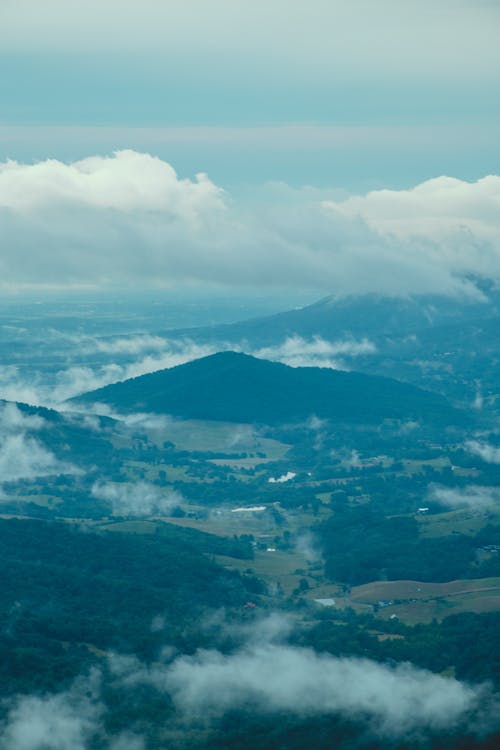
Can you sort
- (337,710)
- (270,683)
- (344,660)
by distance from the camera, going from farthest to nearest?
(344,660), (270,683), (337,710)

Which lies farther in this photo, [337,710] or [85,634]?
[85,634]

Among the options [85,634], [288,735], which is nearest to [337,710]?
[288,735]

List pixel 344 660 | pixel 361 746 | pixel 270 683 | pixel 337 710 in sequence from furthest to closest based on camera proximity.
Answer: pixel 344 660 → pixel 270 683 → pixel 337 710 → pixel 361 746

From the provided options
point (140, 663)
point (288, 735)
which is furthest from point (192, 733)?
point (140, 663)

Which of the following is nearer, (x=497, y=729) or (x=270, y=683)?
(x=497, y=729)

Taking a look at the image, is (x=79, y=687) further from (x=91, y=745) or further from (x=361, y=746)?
(x=361, y=746)

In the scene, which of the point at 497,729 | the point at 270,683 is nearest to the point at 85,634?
the point at 270,683

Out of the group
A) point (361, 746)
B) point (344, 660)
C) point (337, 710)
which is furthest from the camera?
point (344, 660)

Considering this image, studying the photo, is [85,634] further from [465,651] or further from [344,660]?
[465,651]

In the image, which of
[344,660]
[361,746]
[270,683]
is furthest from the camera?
[344,660]
